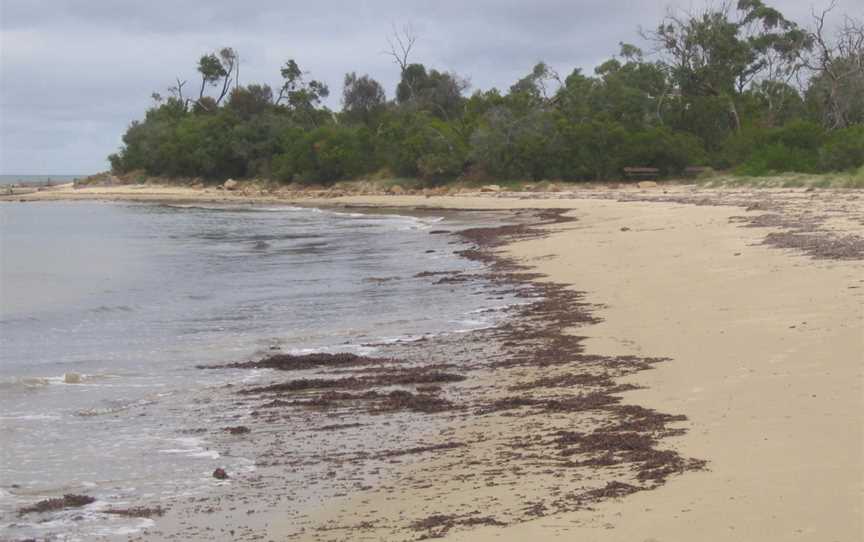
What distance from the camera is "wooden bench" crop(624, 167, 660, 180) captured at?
48.9m

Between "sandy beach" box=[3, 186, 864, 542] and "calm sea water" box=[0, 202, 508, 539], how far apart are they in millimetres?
1678

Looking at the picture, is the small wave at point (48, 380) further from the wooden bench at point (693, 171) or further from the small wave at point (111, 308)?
the wooden bench at point (693, 171)

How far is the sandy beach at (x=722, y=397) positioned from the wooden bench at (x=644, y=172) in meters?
31.0

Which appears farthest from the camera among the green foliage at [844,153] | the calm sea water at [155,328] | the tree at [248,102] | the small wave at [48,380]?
the tree at [248,102]

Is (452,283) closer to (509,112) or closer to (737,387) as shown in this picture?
(737,387)

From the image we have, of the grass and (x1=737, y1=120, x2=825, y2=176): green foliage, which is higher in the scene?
(x1=737, y1=120, x2=825, y2=176): green foliage

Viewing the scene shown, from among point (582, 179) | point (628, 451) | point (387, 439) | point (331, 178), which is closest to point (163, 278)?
point (387, 439)

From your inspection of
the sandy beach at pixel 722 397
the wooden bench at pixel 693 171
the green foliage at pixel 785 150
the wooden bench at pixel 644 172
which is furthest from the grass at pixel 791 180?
the sandy beach at pixel 722 397

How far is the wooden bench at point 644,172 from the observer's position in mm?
48906

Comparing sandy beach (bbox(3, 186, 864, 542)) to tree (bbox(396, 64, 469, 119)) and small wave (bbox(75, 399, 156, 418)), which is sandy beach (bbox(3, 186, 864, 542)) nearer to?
small wave (bbox(75, 399, 156, 418))

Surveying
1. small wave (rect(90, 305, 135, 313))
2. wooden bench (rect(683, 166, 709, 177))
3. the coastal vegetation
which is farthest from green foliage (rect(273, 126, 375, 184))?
small wave (rect(90, 305, 135, 313))

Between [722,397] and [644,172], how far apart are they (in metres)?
43.3

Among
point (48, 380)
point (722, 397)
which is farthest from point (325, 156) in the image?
point (722, 397)

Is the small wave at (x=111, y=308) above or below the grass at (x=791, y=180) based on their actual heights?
below
